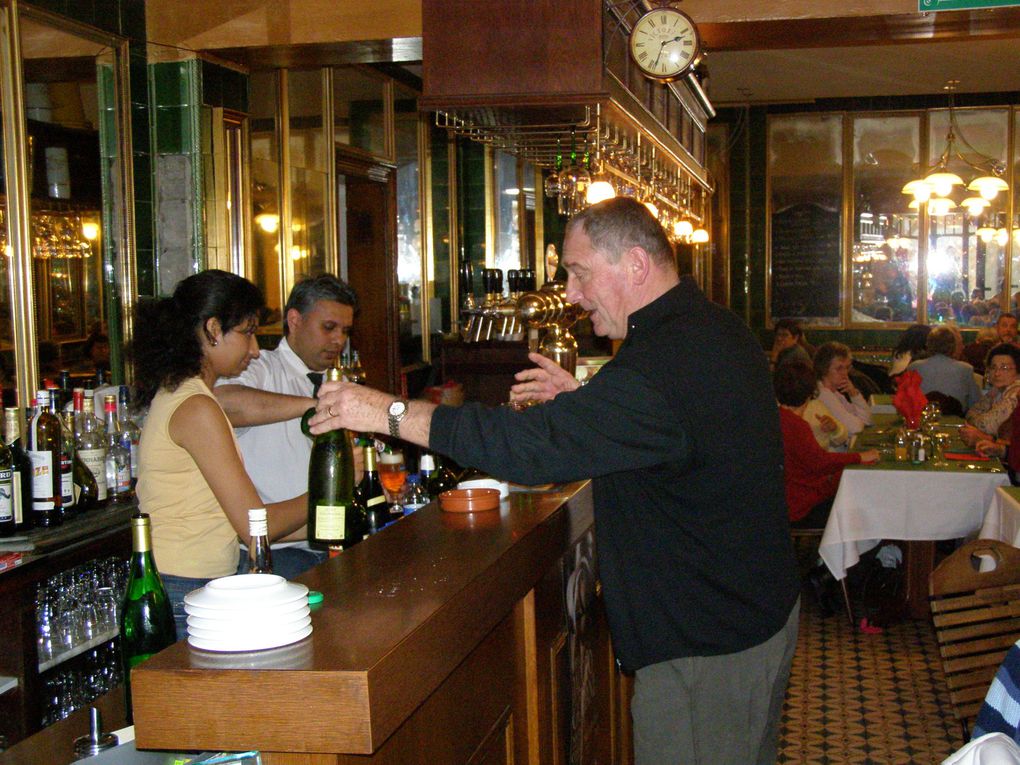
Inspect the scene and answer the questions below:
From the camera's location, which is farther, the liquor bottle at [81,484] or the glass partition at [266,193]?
the glass partition at [266,193]

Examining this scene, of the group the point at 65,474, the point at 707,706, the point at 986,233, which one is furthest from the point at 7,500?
the point at 986,233

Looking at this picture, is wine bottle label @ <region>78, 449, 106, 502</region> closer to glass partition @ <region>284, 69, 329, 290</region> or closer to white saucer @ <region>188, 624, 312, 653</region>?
white saucer @ <region>188, 624, 312, 653</region>

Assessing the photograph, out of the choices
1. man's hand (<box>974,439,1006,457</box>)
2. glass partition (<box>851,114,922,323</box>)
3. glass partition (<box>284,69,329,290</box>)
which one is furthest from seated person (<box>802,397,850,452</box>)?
glass partition (<box>851,114,922,323</box>)

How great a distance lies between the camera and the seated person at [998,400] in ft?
21.4

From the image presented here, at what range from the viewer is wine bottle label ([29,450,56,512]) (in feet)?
11.4

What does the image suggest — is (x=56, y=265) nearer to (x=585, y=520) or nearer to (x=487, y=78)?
(x=487, y=78)

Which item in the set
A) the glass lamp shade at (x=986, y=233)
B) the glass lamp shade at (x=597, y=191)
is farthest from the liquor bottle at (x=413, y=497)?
the glass lamp shade at (x=986, y=233)

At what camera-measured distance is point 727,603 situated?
92.5 inches

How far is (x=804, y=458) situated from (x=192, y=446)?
4.04 m

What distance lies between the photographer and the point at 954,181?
9.92 meters

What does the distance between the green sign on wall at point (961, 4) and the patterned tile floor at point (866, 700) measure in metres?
3.08

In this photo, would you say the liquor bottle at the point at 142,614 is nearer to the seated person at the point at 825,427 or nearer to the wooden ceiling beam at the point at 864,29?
the wooden ceiling beam at the point at 864,29

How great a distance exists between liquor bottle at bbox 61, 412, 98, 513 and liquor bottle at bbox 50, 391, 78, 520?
3cm

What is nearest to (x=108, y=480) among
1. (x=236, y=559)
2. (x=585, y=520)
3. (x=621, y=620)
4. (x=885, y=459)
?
(x=236, y=559)
